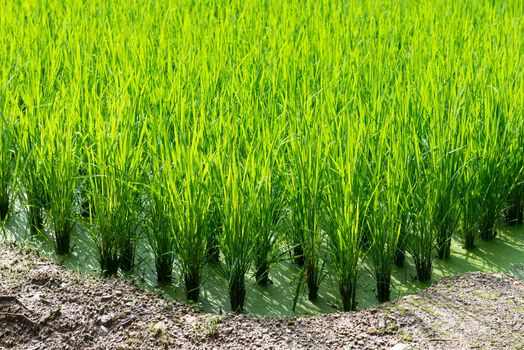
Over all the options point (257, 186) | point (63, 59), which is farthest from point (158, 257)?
point (63, 59)

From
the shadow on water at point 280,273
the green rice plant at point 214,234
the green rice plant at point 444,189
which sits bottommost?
the shadow on water at point 280,273

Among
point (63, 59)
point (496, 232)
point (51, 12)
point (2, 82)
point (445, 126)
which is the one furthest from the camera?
point (51, 12)

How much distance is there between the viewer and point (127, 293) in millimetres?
2744

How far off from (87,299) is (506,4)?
314 cm

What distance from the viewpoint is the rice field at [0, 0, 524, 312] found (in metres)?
2.79

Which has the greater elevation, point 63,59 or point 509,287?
point 63,59

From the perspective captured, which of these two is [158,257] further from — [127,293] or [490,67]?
[490,67]

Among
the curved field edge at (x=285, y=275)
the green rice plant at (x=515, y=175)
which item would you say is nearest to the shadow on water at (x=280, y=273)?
the curved field edge at (x=285, y=275)

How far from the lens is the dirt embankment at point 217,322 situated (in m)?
2.53

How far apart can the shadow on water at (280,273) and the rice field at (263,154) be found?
2 centimetres

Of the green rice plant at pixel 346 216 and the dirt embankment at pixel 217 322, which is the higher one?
the green rice plant at pixel 346 216

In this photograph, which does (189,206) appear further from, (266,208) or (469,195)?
(469,195)

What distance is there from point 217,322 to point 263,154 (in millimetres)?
599

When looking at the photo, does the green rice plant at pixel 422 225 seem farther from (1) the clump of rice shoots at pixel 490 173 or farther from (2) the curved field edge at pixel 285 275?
(1) the clump of rice shoots at pixel 490 173
